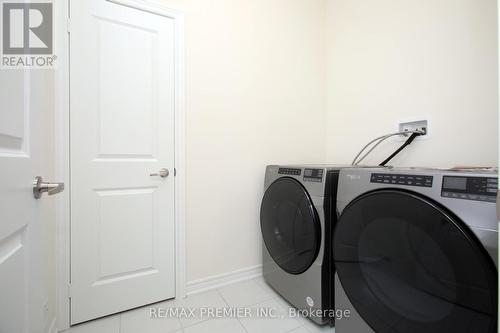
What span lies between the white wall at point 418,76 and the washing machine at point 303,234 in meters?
0.72

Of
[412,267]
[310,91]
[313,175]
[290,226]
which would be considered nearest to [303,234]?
[290,226]

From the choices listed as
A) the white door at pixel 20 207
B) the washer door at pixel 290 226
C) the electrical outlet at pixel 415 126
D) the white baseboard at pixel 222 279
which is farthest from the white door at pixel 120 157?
the electrical outlet at pixel 415 126

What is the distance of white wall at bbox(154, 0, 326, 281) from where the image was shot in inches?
62.5

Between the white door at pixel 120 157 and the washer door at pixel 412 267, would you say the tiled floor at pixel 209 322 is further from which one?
the washer door at pixel 412 267

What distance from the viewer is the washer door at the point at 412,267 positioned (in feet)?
2.21

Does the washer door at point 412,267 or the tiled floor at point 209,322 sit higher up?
the washer door at point 412,267

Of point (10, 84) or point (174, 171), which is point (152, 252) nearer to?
point (174, 171)

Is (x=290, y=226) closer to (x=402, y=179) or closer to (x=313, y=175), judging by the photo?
(x=313, y=175)

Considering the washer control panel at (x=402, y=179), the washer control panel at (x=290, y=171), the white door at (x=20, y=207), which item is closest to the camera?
the white door at (x=20, y=207)

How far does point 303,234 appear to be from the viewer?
127 centimetres

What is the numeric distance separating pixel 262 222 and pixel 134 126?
1.05 m

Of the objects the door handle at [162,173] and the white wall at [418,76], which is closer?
the white wall at [418,76]

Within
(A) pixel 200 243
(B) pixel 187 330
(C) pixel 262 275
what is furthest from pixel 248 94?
(B) pixel 187 330

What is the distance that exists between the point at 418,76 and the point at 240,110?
1.17 meters
